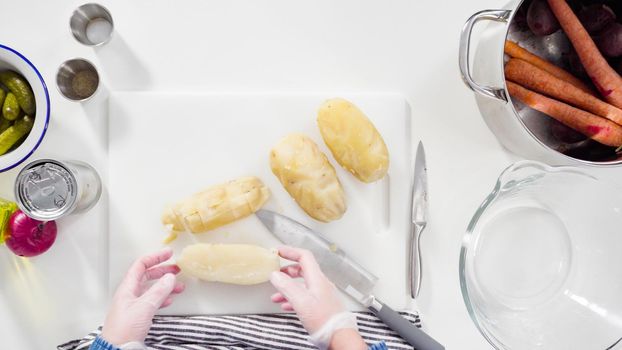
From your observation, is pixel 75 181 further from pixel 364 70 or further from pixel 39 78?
pixel 364 70

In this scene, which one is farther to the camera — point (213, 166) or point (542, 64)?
point (213, 166)

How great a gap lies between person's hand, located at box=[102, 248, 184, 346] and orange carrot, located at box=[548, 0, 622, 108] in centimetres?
88

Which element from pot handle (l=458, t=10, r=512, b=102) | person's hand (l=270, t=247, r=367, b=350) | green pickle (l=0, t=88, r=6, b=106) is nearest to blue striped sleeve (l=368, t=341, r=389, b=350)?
person's hand (l=270, t=247, r=367, b=350)

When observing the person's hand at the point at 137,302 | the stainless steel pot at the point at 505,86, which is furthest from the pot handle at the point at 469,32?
the person's hand at the point at 137,302

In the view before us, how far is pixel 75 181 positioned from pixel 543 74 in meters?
0.90

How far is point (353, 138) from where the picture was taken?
104cm

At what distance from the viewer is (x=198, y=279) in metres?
1.14

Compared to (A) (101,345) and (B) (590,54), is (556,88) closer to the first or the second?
(B) (590,54)

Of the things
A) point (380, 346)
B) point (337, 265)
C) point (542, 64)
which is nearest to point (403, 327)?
point (380, 346)

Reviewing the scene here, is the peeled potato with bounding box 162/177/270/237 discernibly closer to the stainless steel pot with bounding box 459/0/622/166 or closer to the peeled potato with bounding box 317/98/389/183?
the peeled potato with bounding box 317/98/389/183

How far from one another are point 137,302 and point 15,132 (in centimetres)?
41

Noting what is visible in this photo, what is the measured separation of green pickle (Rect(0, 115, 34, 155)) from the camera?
3.40 ft

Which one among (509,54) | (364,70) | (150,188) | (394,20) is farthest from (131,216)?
(509,54)

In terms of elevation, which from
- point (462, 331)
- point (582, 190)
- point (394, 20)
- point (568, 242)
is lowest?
point (462, 331)
